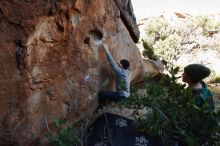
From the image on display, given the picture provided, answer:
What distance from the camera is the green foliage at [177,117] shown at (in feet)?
9.46

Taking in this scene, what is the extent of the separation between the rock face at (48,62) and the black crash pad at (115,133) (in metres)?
0.46

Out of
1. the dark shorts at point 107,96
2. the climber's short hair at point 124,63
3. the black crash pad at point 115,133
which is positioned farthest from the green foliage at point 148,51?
the black crash pad at point 115,133

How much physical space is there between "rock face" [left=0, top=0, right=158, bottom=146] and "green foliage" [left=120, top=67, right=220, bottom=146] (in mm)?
2583

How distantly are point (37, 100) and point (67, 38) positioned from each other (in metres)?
1.12

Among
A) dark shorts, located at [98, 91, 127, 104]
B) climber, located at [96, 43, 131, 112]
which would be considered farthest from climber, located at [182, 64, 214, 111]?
dark shorts, located at [98, 91, 127, 104]

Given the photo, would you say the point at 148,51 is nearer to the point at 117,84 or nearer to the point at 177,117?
the point at 117,84

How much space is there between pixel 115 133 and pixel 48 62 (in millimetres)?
1699

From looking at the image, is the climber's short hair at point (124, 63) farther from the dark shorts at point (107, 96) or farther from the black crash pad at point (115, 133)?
the black crash pad at point (115, 133)

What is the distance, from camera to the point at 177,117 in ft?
10.5

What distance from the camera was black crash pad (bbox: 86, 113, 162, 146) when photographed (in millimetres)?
6311

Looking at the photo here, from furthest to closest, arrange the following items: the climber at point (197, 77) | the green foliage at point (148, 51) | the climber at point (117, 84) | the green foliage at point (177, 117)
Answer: the green foliage at point (148, 51) → the climber at point (117, 84) → the climber at point (197, 77) → the green foliage at point (177, 117)

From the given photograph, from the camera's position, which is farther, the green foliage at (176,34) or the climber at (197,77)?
the green foliage at (176,34)

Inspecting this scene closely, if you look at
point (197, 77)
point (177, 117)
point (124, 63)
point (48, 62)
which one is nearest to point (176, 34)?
point (124, 63)

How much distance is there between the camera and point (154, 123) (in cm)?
339
